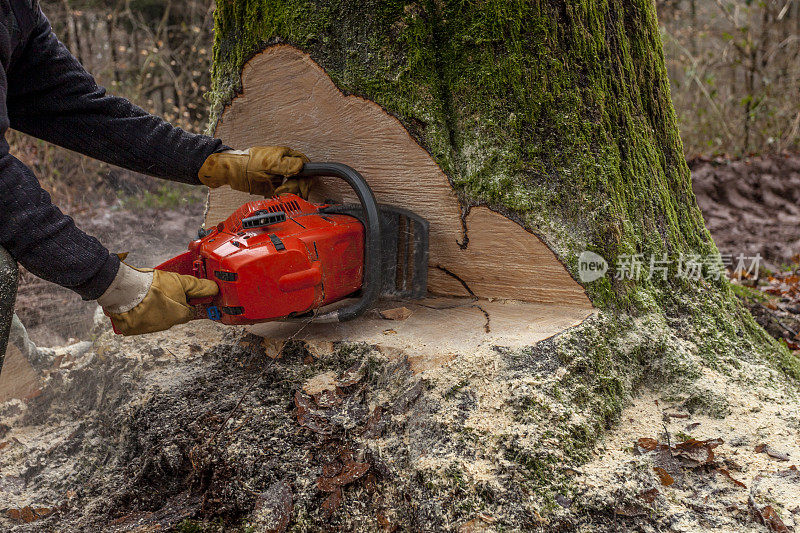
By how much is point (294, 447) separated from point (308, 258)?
59cm

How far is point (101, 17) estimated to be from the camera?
7.82 m

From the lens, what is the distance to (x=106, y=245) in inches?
170

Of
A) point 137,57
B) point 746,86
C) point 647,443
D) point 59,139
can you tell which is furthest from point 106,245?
point 746,86

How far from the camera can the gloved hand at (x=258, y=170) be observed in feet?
6.93

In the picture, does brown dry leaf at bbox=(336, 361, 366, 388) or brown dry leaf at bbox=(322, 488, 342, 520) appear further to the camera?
brown dry leaf at bbox=(336, 361, 366, 388)

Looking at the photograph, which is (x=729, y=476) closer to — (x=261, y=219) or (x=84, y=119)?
(x=261, y=219)

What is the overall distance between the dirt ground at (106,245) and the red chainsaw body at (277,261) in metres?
1.93

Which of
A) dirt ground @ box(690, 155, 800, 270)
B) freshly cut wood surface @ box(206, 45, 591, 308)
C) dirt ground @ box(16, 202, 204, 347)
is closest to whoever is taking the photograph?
A: freshly cut wood surface @ box(206, 45, 591, 308)

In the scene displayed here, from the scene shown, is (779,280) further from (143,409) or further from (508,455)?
(143,409)

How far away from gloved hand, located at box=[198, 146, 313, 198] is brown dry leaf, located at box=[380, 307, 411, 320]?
0.57 m

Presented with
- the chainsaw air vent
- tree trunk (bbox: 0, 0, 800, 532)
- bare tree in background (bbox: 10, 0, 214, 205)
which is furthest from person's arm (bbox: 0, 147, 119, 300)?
bare tree in background (bbox: 10, 0, 214, 205)

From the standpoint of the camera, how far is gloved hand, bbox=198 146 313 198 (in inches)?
83.1

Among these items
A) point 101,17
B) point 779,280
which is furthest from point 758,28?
point 101,17

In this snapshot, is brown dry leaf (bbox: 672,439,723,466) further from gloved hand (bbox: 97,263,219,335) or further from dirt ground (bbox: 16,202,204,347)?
dirt ground (bbox: 16,202,204,347)
